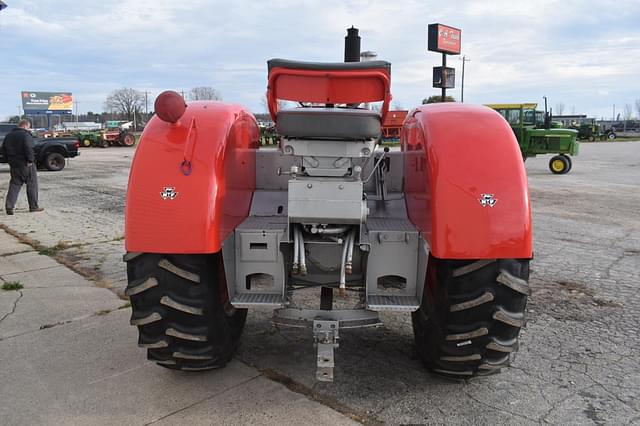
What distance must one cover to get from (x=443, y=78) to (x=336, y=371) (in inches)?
1292

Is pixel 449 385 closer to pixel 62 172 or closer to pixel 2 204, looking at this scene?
pixel 2 204

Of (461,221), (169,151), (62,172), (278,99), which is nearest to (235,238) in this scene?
(169,151)

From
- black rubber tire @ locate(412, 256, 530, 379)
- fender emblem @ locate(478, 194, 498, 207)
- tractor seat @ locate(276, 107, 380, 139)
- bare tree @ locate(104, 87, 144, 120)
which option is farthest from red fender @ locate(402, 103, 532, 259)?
bare tree @ locate(104, 87, 144, 120)

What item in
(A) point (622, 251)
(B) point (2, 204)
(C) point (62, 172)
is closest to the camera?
(A) point (622, 251)

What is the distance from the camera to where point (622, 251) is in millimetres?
7371

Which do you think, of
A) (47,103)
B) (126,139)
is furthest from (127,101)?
(126,139)

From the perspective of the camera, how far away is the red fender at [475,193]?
9.13 ft

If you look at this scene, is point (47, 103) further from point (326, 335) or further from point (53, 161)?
point (326, 335)

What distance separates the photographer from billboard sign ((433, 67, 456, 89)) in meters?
34.0

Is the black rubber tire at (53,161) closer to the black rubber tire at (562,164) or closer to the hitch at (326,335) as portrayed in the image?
the black rubber tire at (562,164)

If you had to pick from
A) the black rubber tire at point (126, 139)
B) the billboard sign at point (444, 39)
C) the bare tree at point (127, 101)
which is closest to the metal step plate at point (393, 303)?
the billboard sign at point (444, 39)

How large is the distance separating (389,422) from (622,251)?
5888 mm

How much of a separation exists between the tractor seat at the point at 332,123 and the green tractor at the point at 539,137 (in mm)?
16852

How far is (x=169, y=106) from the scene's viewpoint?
9.86 feet
